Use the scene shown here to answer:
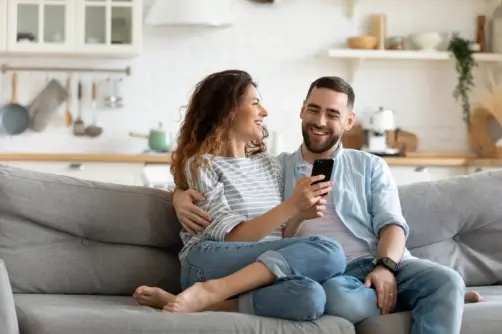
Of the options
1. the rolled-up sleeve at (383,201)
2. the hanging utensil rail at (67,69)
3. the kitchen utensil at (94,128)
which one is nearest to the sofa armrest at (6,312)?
the rolled-up sleeve at (383,201)

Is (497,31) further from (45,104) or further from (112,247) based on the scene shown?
(112,247)

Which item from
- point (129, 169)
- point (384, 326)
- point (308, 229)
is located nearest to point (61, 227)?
point (308, 229)

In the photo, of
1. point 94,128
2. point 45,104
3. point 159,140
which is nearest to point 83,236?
point 159,140

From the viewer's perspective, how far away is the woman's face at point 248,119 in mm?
3027

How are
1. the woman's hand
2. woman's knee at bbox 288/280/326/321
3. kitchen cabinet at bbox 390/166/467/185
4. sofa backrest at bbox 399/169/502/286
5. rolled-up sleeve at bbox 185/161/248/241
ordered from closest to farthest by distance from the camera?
1. woman's knee at bbox 288/280/326/321
2. the woman's hand
3. rolled-up sleeve at bbox 185/161/248/241
4. sofa backrest at bbox 399/169/502/286
5. kitchen cabinet at bbox 390/166/467/185

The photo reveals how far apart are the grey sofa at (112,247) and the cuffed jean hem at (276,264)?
16cm

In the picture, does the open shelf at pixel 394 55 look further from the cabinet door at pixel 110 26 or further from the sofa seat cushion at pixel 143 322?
the sofa seat cushion at pixel 143 322

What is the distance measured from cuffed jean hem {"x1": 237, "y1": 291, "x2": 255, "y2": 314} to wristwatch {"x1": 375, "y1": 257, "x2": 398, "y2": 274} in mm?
432

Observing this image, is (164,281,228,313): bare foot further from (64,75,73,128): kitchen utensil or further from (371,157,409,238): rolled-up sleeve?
(64,75,73,128): kitchen utensil

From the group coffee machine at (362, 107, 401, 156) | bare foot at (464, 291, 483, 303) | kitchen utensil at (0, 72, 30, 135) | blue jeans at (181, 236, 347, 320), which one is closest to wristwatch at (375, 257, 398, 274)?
blue jeans at (181, 236, 347, 320)

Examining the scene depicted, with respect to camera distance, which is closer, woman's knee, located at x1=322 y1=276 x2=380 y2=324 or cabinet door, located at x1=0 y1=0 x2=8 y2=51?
woman's knee, located at x1=322 y1=276 x2=380 y2=324

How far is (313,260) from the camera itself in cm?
262

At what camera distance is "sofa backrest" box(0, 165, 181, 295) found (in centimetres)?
281

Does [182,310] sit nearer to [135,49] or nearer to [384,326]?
[384,326]
